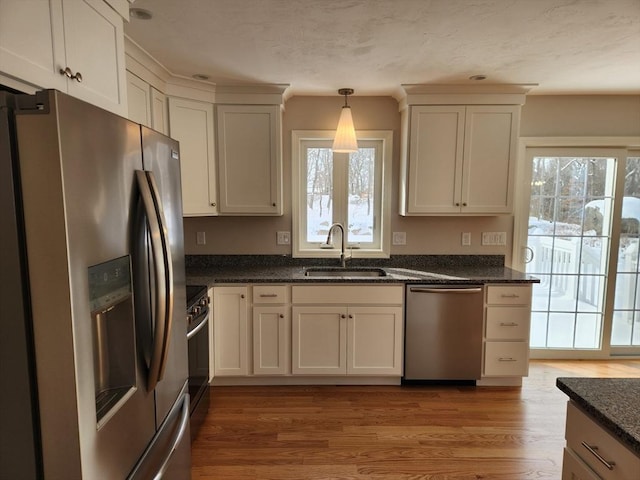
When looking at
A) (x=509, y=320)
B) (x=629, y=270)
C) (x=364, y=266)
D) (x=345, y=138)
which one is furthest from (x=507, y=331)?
(x=345, y=138)

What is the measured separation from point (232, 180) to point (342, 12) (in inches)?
60.9

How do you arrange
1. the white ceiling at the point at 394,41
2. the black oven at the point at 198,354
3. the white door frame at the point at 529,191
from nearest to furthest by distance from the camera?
the white ceiling at the point at 394,41 < the black oven at the point at 198,354 < the white door frame at the point at 529,191

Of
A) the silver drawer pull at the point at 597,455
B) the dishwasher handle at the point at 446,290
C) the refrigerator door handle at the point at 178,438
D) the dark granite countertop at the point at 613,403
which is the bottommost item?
the refrigerator door handle at the point at 178,438

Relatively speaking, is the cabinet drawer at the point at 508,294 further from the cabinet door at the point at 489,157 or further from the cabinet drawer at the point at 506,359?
the cabinet door at the point at 489,157

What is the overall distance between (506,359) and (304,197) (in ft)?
6.87

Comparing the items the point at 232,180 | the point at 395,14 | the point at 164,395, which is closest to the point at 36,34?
the point at 164,395

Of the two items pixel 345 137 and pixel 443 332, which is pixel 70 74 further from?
pixel 443 332

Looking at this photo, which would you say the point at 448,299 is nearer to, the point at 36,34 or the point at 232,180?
the point at 232,180

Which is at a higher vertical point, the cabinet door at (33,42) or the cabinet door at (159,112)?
the cabinet door at (159,112)

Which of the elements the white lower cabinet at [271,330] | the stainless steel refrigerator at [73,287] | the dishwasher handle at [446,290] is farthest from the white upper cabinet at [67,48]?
the dishwasher handle at [446,290]

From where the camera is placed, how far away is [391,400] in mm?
2586

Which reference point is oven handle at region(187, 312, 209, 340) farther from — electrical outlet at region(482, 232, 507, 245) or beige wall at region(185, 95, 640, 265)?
electrical outlet at region(482, 232, 507, 245)

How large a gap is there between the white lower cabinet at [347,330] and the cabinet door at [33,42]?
192 cm

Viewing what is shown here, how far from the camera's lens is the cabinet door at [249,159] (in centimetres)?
279
